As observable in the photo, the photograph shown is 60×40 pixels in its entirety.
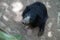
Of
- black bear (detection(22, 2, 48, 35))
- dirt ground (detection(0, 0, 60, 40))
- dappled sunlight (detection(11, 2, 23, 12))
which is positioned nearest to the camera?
black bear (detection(22, 2, 48, 35))

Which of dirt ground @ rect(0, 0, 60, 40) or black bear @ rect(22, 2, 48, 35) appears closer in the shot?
black bear @ rect(22, 2, 48, 35)

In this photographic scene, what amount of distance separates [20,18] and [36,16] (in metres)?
0.50

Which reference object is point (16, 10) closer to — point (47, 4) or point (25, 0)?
point (25, 0)

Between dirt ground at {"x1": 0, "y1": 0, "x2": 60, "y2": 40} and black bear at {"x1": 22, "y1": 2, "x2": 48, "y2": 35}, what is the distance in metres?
0.18

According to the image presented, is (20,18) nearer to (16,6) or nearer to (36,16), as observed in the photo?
(16,6)

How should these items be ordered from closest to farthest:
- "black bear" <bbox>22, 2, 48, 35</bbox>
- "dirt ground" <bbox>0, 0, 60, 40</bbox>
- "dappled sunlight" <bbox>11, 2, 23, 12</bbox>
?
"black bear" <bbox>22, 2, 48, 35</bbox> → "dirt ground" <bbox>0, 0, 60, 40</bbox> → "dappled sunlight" <bbox>11, 2, 23, 12</bbox>

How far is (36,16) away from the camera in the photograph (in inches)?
174

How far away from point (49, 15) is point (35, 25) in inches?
21.8

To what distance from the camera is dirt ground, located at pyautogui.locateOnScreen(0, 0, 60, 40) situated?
4536 mm

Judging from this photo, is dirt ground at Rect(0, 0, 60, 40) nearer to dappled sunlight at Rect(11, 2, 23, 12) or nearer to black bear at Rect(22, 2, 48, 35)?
dappled sunlight at Rect(11, 2, 23, 12)

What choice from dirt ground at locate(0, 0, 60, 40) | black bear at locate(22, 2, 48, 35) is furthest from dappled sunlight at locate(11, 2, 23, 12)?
black bear at locate(22, 2, 48, 35)

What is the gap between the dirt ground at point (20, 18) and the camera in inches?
179

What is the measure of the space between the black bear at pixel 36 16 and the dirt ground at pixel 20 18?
182 millimetres

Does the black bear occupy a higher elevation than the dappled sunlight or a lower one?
lower
